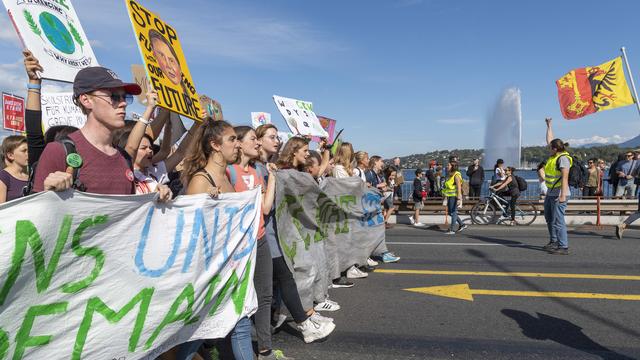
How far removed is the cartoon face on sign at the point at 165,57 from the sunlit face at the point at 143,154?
1.60 ft

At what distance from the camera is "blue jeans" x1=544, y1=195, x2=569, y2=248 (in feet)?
24.5

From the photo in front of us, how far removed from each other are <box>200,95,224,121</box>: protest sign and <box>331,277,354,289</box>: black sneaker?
2496 millimetres

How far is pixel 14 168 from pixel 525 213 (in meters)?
11.5

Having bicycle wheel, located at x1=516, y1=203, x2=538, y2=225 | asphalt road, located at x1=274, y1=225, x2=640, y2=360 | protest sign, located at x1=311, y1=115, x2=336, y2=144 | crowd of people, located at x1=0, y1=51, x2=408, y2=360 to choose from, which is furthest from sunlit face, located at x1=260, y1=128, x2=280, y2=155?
bicycle wheel, located at x1=516, y1=203, x2=538, y2=225

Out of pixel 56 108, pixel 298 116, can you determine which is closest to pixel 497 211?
pixel 298 116

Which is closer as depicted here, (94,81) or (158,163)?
(94,81)

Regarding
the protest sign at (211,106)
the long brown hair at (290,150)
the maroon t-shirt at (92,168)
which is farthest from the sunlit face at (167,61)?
the protest sign at (211,106)

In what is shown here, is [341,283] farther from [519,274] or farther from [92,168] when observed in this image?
[92,168]

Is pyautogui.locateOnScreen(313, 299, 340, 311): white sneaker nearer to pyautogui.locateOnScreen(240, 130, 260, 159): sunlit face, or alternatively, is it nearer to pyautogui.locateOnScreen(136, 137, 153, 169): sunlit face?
pyautogui.locateOnScreen(240, 130, 260, 159): sunlit face

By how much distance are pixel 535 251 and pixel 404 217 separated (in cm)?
532

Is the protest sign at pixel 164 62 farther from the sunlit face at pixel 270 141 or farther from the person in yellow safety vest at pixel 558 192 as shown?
the person in yellow safety vest at pixel 558 192

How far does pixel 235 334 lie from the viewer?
10.0 ft

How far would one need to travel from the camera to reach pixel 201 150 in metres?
3.21

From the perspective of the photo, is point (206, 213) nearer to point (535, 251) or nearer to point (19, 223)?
point (19, 223)
